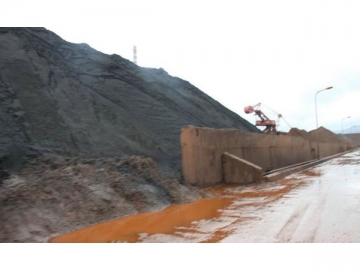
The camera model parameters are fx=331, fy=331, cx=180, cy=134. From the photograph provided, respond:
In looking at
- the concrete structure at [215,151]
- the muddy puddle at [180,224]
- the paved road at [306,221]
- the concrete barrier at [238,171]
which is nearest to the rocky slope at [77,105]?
the concrete structure at [215,151]

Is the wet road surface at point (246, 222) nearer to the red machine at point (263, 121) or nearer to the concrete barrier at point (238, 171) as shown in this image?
the concrete barrier at point (238, 171)

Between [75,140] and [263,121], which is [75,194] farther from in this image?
[263,121]

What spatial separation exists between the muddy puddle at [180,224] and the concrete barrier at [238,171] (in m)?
2.57

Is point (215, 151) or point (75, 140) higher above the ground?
point (75, 140)

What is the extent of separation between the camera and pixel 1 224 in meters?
5.27

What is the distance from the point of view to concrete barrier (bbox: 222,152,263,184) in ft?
39.3

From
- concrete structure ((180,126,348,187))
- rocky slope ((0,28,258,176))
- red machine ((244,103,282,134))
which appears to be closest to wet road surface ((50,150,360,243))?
concrete structure ((180,126,348,187))

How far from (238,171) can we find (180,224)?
21.2 ft

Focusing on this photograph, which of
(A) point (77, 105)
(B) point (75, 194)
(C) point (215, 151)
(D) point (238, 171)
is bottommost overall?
(D) point (238, 171)

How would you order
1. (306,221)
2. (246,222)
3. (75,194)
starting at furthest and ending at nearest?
1. (75,194)
2. (246,222)
3. (306,221)

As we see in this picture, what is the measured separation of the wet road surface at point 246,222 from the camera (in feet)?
16.8

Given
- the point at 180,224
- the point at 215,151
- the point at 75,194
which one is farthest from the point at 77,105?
the point at 180,224

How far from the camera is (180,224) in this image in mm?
6203

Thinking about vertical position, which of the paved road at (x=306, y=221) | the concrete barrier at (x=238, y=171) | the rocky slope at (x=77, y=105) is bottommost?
the paved road at (x=306, y=221)
